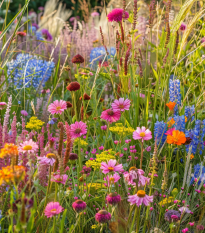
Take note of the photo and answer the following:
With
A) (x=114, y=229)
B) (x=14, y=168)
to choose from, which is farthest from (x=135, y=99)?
(x=14, y=168)

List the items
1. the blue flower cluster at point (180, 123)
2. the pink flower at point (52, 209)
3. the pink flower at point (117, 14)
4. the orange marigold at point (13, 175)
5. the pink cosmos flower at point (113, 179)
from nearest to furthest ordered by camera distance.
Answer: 1. the orange marigold at point (13, 175)
2. the pink flower at point (52, 209)
3. the pink cosmos flower at point (113, 179)
4. the blue flower cluster at point (180, 123)
5. the pink flower at point (117, 14)

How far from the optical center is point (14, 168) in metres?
0.66

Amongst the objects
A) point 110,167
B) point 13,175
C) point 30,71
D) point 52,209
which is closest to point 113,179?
point 110,167

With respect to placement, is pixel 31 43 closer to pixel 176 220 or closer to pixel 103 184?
pixel 103 184

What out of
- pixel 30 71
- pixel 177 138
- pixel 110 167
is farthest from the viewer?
pixel 30 71

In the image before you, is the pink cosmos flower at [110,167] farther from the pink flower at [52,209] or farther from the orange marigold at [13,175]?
the orange marigold at [13,175]

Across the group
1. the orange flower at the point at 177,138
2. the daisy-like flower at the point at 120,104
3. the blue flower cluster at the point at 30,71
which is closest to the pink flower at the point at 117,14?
the daisy-like flower at the point at 120,104

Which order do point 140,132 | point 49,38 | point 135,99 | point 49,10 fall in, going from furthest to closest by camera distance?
1. point 49,10
2. point 49,38
3. point 135,99
4. point 140,132

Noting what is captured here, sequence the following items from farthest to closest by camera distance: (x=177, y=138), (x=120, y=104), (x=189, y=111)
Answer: (x=189, y=111) < (x=120, y=104) < (x=177, y=138)

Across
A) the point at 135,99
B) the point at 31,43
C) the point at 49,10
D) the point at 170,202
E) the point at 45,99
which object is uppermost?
the point at 49,10

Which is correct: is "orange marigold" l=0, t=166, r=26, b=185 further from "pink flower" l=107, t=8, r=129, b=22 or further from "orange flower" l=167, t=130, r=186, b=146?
"pink flower" l=107, t=8, r=129, b=22

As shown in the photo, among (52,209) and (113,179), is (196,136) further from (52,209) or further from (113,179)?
(52,209)

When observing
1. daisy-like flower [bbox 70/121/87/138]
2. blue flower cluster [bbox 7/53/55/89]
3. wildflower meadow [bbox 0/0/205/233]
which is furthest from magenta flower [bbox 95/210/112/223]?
blue flower cluster [bbox 7/53/55/89]

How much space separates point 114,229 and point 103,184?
1.18 feet
